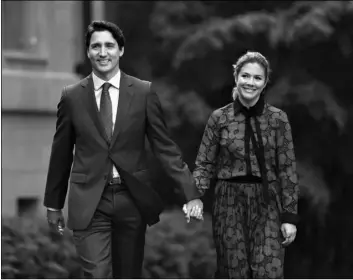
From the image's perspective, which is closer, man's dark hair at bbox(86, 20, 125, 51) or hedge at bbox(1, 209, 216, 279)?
man's dark hair at bbox(86, 20, 125, 51)

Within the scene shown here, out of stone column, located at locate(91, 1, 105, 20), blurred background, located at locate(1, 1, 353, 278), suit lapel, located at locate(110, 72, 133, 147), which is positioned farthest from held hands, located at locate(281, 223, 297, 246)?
stone column, located at locate(91, 1, 105, 20)

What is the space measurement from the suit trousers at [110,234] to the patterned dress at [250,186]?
1.67ft

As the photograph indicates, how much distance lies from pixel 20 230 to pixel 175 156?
3541 millimetres

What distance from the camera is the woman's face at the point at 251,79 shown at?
7.82 m

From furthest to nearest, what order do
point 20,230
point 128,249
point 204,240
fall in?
1. point 204,240
2. point 20,230
3. point 128,249

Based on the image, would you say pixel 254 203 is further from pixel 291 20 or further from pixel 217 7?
pixel 217 7

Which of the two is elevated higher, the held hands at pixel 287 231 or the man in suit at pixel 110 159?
the man in suit at pixel 110 159

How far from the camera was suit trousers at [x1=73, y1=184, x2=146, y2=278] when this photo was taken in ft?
25.0

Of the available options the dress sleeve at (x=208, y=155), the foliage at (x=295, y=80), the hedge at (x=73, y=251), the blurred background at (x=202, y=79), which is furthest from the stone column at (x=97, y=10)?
the dress sleeve at (x=208, y=155)

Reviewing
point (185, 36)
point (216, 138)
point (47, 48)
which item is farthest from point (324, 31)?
point (216, 138)

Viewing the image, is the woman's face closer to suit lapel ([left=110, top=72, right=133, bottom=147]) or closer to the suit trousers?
suit lapel ([left=110, top=72, right=133, bottom=147])

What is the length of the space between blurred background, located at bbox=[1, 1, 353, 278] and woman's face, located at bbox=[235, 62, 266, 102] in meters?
4.68

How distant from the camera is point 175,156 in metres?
7.78

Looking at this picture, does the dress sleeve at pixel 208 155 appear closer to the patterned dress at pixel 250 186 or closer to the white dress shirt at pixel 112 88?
the patterned dress at pixel 250 186
